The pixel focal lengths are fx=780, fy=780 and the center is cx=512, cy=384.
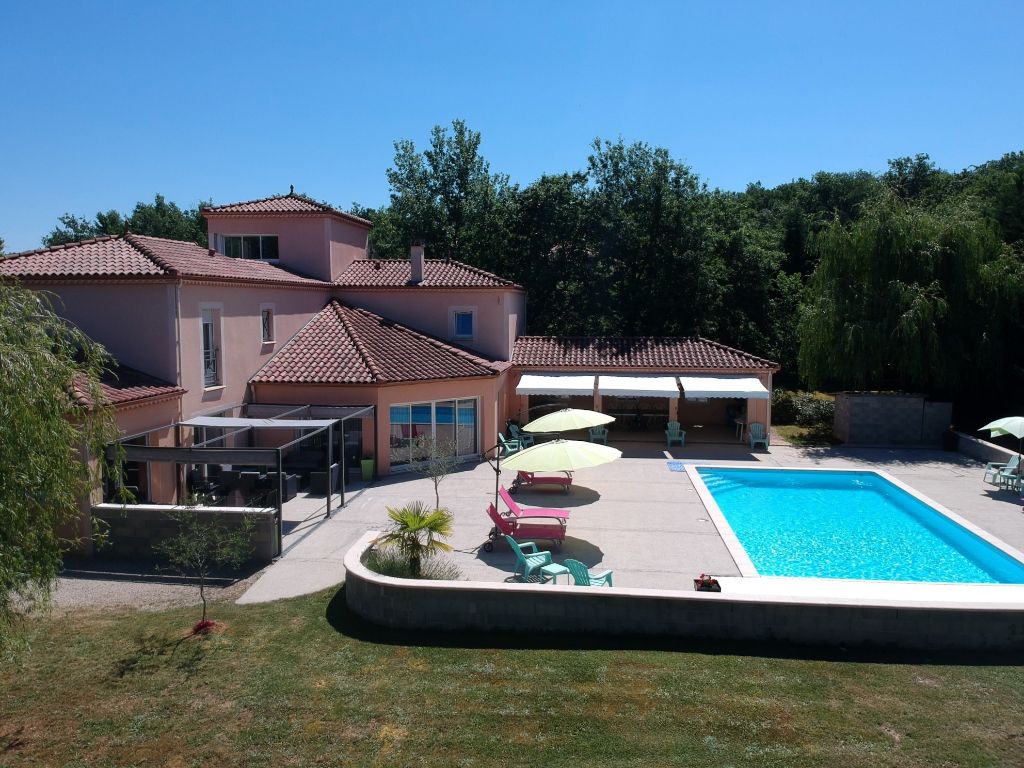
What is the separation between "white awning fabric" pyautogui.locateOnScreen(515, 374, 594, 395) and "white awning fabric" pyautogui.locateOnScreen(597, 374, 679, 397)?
A: 71cm

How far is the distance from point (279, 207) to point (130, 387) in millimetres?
17752

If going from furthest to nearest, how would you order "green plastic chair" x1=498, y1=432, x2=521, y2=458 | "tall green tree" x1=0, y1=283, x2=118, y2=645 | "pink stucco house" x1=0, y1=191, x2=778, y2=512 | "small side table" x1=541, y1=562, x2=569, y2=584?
1. "green plastic chair" x1=498, y1=432, x2=521, y2=458
2. "pink stucco house" x1=0, y1=191, x2=778, y2=512
3. "small side table" x1=541, y1=562, x2=569, y2=584
4. "tall green tree" x1=0, y1=283, x2=118, y2=645

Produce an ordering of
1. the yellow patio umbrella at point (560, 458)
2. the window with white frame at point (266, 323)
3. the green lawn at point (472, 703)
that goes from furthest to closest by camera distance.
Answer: the window with white frame at point (266, 323), the yellow patio umbrella at point (560, 458), the green lawn at point (472, 703)

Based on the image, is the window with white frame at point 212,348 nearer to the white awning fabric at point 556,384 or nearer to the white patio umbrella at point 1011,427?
the white awning fabric at point 556,384

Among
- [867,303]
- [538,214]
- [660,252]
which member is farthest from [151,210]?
[867,303]

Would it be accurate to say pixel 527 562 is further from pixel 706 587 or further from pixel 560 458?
pixel 560 458

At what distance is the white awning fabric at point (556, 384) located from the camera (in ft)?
127

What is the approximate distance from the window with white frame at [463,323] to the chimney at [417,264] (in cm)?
257

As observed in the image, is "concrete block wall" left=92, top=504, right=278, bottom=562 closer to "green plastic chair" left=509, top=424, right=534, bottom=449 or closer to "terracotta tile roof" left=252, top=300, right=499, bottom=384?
"terracotta tile roof" left=252, top=300, right=499, bottom=384

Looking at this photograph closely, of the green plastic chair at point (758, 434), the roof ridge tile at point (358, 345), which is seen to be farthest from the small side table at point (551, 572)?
the green plastic chair at point (758, 434)

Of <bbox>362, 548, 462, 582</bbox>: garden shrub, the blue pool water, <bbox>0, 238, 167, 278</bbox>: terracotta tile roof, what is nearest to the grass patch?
the blue pool water

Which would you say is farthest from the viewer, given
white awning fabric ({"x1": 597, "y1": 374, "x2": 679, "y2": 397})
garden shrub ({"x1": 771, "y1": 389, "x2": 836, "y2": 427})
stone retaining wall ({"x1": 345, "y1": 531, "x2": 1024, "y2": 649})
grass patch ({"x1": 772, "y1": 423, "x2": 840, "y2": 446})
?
garden shrub ({"x1": 771, "y1": 389, "x2": 836, "y2": 427})

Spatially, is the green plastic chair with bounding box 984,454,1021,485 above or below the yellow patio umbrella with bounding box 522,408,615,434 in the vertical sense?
below

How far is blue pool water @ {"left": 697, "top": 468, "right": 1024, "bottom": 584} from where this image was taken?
2202 cm
